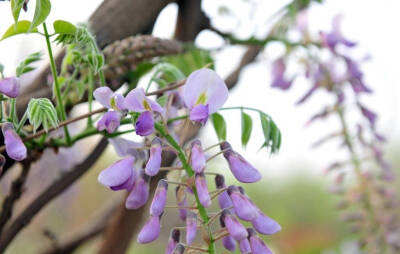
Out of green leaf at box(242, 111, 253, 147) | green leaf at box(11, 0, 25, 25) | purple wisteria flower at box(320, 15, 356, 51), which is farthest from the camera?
purple wisteria flower at box(320, 15, 356, 51)

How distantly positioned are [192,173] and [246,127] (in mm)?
123

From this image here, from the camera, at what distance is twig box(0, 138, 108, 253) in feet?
1.96

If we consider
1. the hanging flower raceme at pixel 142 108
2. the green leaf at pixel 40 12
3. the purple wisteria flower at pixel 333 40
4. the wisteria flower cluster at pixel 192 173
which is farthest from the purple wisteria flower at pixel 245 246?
the purple wisteria flower at pixel 333 40

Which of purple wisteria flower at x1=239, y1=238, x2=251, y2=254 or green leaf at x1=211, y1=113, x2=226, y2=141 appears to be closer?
purple wisteria flower at x1=239, y1=238, x2=251, y2=254

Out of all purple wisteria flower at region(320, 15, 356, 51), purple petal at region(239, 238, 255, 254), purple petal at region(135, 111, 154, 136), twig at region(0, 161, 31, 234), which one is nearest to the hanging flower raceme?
purple petal at region(135, 111, 154, 136)

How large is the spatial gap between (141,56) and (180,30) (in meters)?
0.29

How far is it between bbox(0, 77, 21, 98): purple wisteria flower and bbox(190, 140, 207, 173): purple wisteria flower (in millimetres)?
127

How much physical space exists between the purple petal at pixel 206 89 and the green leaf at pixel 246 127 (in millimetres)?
91

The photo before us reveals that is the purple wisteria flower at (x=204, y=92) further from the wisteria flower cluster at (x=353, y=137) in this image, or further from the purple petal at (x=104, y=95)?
the wisteria flower cluster at (x=353, y=137)

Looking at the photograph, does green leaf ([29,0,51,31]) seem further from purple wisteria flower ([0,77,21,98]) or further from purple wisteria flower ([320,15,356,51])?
purple wisteria flower ([320,15,356,51])

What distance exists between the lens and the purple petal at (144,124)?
1.31ft

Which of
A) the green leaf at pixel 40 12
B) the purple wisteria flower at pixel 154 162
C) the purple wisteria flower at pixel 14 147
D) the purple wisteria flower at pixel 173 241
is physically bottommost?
the purple wisteria flower at pixel 173 241

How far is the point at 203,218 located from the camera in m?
0.41

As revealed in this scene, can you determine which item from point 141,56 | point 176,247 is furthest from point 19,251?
point 176,247
